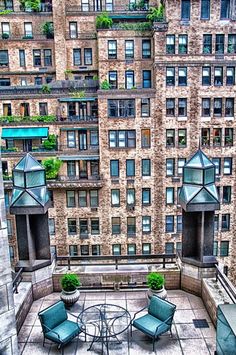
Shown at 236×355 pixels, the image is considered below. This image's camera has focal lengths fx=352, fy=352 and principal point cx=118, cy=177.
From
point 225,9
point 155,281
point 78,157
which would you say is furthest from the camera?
point 78,157

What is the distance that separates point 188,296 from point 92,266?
10.2 feet

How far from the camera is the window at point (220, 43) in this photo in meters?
28.9

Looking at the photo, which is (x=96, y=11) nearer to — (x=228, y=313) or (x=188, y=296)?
(x=188, y=296)

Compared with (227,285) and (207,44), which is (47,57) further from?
(227,285)

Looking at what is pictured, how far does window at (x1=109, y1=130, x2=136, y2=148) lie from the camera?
29672mm

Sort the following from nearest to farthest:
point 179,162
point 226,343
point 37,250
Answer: point 226,343 < point 37,250 < point 179,162

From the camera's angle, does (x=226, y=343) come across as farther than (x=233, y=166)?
No

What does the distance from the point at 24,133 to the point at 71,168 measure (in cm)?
485

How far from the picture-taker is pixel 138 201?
31141 millimetres

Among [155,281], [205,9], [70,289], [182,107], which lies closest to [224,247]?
[182,107]

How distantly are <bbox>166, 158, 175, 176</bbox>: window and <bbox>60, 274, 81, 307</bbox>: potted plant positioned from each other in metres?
22.0

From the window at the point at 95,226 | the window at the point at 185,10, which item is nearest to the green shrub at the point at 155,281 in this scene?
the window at the point at 95,226

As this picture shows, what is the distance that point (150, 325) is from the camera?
26.8ft

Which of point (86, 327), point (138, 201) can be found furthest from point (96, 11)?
point (86, 327)
